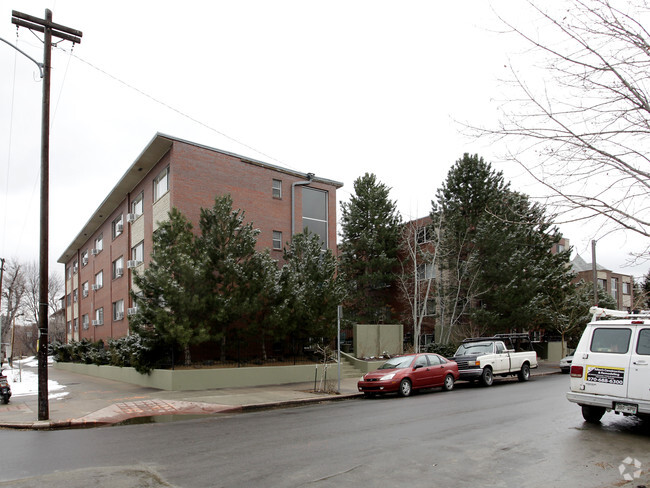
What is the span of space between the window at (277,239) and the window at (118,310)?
11.1 meters

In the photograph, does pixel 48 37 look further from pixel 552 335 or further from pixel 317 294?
pixel 552 335

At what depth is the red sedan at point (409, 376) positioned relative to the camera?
16.8m

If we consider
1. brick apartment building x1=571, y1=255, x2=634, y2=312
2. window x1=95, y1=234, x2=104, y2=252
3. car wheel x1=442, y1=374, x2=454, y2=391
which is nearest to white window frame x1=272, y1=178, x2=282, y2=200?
car wheel x1=442, y1=374, x2=454, y2=391

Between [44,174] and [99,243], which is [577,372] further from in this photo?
[99,243]

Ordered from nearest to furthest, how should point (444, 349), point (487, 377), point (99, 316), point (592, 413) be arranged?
1. point (592, 413)
2. point (487, 377)
3. point (444, 349)
4. point (99, 316)

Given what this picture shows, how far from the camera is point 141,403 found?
15.4m

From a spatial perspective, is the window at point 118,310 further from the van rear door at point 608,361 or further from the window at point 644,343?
the window at point 644,343

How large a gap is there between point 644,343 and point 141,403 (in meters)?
13.0

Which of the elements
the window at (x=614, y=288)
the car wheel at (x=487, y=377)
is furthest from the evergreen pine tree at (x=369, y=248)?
the window at (x=614, y=288)

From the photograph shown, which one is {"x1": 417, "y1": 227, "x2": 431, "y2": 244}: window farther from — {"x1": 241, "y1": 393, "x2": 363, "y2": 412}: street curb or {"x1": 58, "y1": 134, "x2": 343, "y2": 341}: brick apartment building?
{"x1": 241, "y1": 393, "x2": 363, "y2": 412}: street curb

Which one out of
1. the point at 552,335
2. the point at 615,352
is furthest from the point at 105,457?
the point at 552,335

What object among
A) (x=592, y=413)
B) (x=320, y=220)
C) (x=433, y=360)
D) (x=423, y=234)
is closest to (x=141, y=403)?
(x=433, y=360)

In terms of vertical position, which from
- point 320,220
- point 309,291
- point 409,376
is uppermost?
point 320,220

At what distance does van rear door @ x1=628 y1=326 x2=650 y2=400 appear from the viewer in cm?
923
